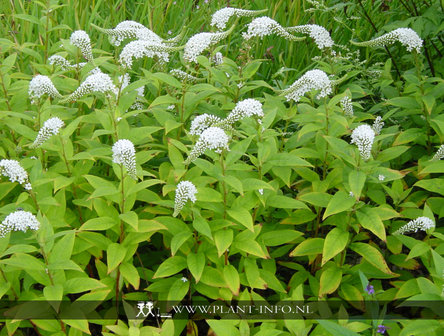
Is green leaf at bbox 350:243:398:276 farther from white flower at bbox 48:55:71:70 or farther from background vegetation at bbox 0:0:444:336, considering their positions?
white flower at bbox 48:55:71:70

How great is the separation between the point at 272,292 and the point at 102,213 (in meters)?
1.08

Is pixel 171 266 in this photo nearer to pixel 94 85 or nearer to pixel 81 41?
pixel 94 85

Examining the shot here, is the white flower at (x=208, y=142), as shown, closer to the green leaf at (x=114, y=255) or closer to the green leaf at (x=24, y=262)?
the green leaf at (x=114, y=255)

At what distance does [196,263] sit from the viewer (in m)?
2.24

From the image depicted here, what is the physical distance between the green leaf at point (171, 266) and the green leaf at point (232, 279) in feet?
0.66

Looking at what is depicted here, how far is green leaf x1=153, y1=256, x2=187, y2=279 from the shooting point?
7.34 feet

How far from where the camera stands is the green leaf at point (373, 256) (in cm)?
232

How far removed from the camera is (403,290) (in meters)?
2.28

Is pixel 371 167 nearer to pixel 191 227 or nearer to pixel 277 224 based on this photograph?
pixel 277 224

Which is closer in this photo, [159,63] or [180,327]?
[180,327]

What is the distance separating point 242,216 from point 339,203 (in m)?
0.47

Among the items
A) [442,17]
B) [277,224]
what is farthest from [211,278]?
[442,17]

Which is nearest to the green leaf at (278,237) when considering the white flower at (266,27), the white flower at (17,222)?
the white flower at (17,222)

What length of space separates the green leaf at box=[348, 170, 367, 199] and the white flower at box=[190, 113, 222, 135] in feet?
2.24
